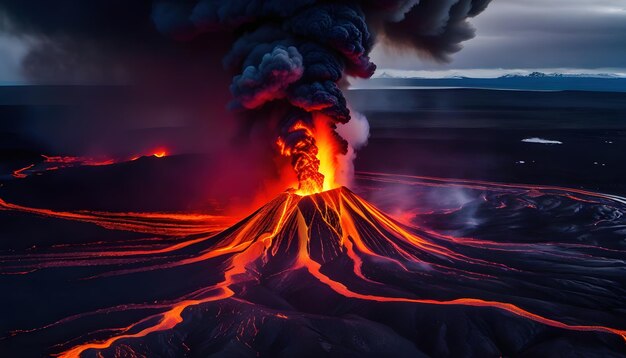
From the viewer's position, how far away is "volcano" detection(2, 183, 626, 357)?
12914 millimetres

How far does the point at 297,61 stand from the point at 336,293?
27.5ft

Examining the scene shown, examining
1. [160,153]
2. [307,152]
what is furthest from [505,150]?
[307,152]

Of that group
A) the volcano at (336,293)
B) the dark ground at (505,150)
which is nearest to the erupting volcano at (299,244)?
the volcano at (336,293)

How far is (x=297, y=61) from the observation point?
2003 cm

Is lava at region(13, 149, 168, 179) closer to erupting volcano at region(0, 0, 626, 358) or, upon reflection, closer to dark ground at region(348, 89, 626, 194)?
erupting volcano at region(0, 0, 626, 358)

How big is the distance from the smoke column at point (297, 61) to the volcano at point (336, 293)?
8.12 feet

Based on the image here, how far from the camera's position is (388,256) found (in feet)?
60.1

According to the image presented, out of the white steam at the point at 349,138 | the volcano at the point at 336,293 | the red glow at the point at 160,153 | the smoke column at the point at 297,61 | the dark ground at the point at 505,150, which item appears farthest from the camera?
the red glow at the point at 160,153

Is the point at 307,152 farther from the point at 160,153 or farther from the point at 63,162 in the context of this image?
the point at 63,162

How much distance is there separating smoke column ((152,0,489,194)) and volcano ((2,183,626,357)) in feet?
8.12

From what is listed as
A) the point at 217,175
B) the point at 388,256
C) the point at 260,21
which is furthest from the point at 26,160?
the point at 388,256

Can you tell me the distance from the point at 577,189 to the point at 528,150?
647 inches

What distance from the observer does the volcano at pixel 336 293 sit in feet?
42.4

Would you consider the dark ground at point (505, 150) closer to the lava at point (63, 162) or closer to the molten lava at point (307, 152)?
the molten lava at point (307, 152)
